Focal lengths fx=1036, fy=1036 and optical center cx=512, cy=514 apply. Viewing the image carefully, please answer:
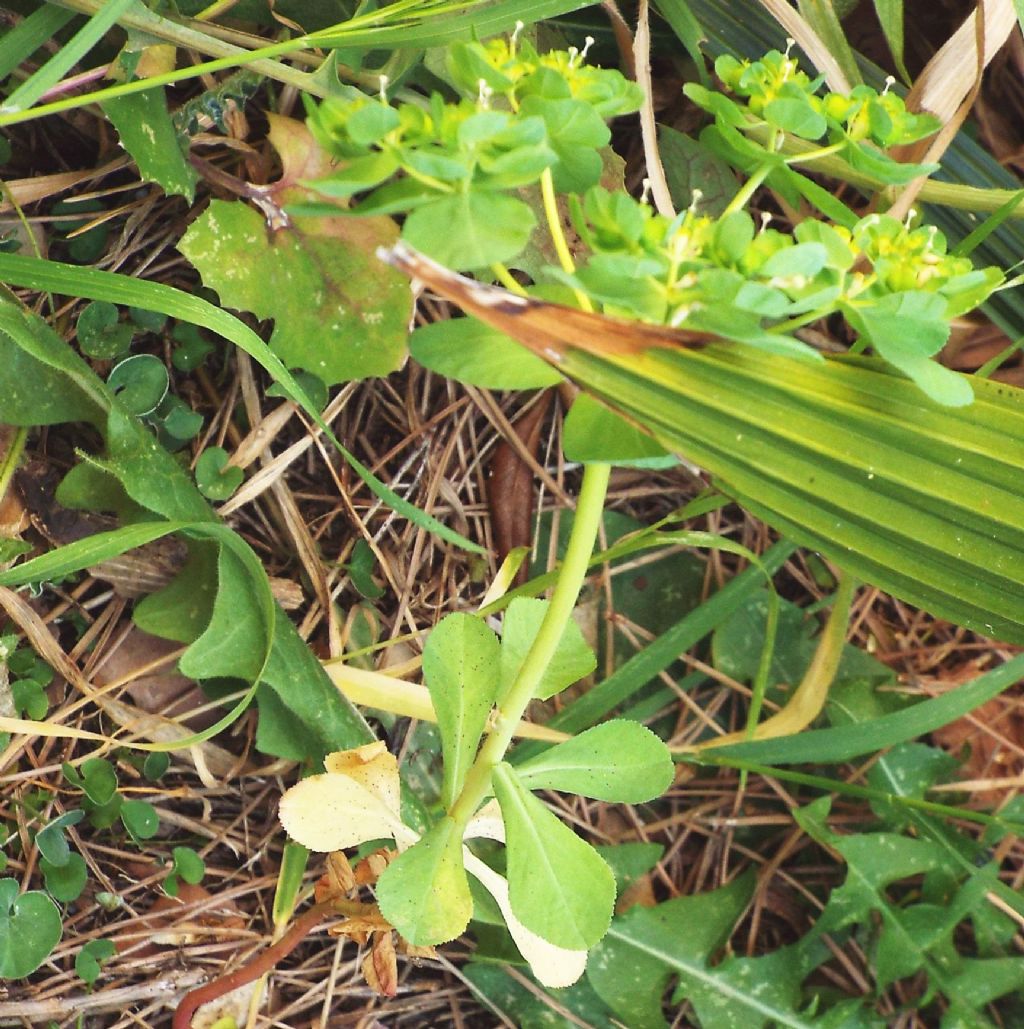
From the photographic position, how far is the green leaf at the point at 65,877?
1.04 meters

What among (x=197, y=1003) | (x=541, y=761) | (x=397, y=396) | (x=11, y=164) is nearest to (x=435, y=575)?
(x=397, y=396)

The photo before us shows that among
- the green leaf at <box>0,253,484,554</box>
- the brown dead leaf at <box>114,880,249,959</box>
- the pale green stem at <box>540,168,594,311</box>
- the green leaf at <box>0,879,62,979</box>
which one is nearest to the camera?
the pale green stem at <box>540,168,594,311</box>

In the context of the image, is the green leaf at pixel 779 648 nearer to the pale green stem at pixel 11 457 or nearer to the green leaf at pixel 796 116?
the green leaf at pixel 796 116

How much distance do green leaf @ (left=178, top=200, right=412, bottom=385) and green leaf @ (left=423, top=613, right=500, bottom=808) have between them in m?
0.31

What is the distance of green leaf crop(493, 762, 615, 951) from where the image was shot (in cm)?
79

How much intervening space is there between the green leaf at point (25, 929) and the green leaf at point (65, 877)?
2 centimetres

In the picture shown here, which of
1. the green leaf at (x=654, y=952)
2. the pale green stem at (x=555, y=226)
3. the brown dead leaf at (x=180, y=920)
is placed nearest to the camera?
the pale green stem at (x=555, y=226)

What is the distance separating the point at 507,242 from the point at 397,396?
0.58 m

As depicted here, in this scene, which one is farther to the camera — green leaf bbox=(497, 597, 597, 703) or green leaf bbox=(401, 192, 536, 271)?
green leaf bbox=(497, 597, 597, 703)

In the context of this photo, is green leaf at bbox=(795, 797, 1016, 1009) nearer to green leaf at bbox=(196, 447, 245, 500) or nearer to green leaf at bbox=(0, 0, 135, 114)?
green leaf at bbox=(196, 447, 245, 500)

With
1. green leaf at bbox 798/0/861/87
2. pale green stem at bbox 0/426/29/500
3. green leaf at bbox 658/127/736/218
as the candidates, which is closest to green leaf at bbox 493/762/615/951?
pale green stem at bbox 0/426/29/500

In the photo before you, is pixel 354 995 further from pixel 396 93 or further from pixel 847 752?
pixel 396 93

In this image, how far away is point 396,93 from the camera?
103 cm

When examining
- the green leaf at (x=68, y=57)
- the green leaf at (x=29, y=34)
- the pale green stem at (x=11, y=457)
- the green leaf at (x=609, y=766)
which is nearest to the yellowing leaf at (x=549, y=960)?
the green leaf at (x=609, y=766)
